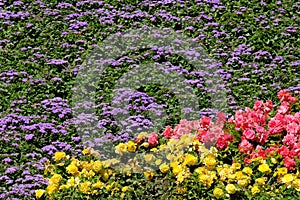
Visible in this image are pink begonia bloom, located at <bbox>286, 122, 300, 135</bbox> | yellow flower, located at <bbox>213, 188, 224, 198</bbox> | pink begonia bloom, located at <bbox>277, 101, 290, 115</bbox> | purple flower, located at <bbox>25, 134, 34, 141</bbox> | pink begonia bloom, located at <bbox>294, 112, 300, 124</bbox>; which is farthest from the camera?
purple flower, located at <bbox>25, 134, 34, 141</bbox>

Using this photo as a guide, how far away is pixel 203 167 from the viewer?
14.9 ft

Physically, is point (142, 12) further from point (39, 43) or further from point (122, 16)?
point (39, 43)

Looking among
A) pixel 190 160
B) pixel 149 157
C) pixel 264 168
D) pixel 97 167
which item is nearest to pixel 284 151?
pixel 264 168

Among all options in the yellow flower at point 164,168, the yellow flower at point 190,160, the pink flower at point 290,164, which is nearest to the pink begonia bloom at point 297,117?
the pink flower at point 290,164

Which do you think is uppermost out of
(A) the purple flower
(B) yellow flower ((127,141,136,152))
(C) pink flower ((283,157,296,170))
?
(C) pink flower ((283,157,296,170))

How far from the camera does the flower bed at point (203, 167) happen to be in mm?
4395

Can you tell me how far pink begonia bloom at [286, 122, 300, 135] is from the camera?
191 inches

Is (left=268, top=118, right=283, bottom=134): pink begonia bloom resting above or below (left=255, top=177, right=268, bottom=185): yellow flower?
above

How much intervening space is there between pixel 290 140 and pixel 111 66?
11.4ft

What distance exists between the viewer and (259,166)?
14.6 feet

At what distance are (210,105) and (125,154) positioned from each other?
8.06 feet

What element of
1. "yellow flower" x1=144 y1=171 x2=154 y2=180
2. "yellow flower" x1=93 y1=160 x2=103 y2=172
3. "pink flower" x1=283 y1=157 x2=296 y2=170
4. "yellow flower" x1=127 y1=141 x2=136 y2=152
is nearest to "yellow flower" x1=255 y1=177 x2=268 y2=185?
"pink flower" x1=283 y1=157 x2=296 y2=170

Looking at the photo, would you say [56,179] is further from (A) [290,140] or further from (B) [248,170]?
(A) [290,140]

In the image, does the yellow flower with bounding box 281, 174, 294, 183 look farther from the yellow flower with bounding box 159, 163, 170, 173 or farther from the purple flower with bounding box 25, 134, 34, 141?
the purple flower with bounding box 25, 134, 34, 141
